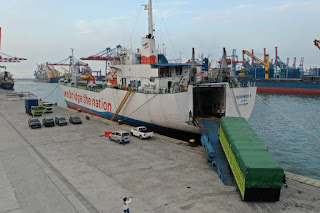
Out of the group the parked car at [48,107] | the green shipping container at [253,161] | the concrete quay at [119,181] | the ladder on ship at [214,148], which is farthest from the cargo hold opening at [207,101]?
the parked car at [48,107]

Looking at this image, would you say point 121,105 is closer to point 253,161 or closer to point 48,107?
point 48,107

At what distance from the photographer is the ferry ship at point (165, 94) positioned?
2606 centimetres

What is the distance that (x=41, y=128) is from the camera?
3331 cm

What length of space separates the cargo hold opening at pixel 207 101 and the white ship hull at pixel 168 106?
43cm

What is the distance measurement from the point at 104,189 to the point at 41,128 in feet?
74.0

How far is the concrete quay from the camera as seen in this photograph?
12953 mm

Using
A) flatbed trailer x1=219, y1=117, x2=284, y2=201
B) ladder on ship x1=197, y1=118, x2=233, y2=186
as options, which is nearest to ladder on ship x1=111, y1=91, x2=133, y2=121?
ladder on ship x1=197, y1=118, x2=233, y2=186

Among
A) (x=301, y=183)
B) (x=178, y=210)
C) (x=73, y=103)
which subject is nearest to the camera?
(x=178, y=210)

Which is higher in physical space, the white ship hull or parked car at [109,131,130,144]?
the white ship hull

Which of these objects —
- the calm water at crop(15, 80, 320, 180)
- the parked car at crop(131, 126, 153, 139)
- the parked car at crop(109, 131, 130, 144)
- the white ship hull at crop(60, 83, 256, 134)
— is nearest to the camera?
the calm water at crop(15, 80, 320, 180)

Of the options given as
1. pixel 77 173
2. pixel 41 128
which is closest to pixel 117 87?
pixel 41 128

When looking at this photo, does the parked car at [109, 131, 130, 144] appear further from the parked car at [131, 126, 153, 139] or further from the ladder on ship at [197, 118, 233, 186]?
the ladder on ship at [197, 118, 233, 186]

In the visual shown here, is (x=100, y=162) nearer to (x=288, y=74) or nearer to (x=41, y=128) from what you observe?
(x=41, y=128)

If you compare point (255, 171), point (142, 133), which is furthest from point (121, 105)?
point (255, 171)
